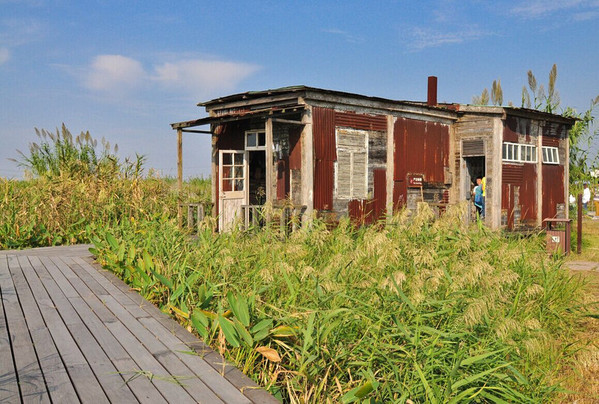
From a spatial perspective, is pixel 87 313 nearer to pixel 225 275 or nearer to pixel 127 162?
pixel 225 275

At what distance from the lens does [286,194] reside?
448 inches

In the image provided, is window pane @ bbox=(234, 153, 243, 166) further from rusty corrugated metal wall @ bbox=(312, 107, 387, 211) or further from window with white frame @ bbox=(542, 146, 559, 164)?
window with white frame @ bbox=(542, 146, 559, 164)

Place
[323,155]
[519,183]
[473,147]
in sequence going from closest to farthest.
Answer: [323,155] < [473,147] < [519,183]

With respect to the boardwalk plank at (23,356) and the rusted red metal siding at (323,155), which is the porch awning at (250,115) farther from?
the boardwalk plank at (23,356)

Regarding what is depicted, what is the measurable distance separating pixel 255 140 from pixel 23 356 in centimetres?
899

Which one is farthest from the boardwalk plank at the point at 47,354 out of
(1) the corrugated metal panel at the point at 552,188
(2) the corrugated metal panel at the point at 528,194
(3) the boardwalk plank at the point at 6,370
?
(1) the corrugated metal panel at the point at 552,188

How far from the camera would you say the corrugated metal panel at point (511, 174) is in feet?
45.6

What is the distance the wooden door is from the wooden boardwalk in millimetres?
6473

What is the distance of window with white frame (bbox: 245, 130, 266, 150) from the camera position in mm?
12375

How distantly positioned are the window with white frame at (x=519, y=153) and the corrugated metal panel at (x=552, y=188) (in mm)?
827

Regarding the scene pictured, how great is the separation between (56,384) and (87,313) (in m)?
1.77

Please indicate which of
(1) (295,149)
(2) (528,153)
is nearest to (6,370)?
(1) (295,149)

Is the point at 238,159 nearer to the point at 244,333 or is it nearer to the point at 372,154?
the point at 372,154

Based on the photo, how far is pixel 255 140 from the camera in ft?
41.1
